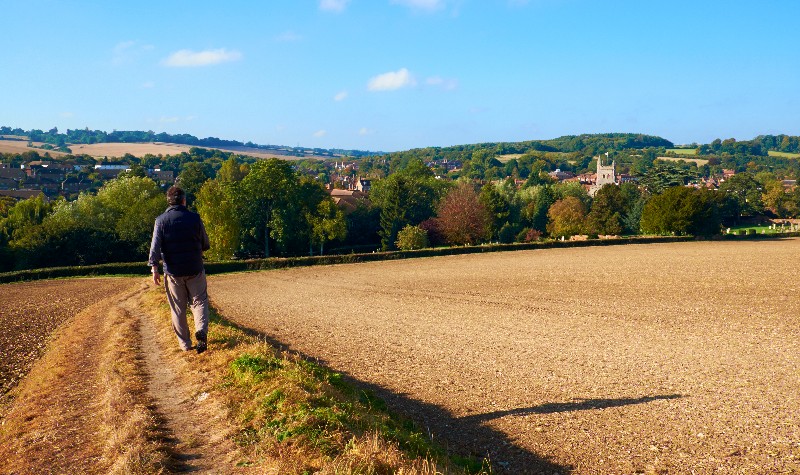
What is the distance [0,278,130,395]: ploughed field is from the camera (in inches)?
553

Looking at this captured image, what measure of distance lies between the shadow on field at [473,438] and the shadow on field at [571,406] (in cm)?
5

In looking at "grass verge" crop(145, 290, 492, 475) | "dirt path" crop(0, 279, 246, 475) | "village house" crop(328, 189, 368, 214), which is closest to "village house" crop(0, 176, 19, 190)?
→ "village house" crop(328, 189, 368, 214)

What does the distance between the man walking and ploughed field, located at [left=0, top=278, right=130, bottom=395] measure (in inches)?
178

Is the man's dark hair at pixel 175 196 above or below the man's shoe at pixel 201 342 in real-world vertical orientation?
above

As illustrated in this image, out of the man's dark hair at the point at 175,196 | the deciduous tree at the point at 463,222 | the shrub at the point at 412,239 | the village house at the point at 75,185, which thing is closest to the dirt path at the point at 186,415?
the man's dark hair at the point at 175,196

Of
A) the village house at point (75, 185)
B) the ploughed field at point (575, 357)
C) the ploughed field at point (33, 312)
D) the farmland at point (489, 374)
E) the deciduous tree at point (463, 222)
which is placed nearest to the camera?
the farmland at point (489, 374)

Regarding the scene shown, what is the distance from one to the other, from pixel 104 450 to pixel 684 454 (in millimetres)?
7936

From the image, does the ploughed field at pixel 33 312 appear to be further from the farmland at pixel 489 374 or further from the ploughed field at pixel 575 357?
the ploughed field at pixel 575 357

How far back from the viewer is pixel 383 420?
25.6 ft

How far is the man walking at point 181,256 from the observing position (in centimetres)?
893

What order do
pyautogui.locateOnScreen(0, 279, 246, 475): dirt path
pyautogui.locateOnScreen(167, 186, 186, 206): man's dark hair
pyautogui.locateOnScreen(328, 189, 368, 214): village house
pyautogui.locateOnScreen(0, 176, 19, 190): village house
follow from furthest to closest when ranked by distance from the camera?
pyautogui.locateOnScreen(0, 176, 19, 190): village house < pyautogui.locateOnScreen(328, 189, 368, 214): village house < pyautogui.locateOnScreen(167, 186, 186, 206): man's dark hair < pyautogui.locateOnScreen(0, 279, 246, 475): dirt path

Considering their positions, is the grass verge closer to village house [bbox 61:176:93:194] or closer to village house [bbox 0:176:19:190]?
village house [bbox 61:176:93:194]

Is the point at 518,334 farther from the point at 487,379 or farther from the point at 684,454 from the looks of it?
the point at 684,454

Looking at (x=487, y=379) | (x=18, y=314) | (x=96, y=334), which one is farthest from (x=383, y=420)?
(x=18, y=314)
